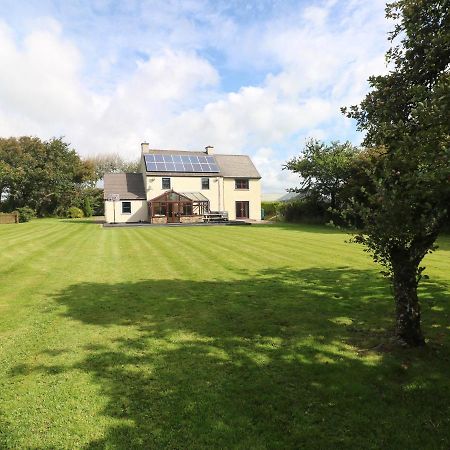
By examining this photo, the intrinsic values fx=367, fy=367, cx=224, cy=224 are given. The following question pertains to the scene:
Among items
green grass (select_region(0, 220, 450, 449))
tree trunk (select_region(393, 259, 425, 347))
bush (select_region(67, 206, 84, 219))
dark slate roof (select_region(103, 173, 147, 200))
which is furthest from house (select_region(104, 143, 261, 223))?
tree trunk (select_region(393, 259, 425, 347))

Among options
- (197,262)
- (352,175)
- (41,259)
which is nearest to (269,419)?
(197,262)

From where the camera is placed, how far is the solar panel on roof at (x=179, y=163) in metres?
45.8

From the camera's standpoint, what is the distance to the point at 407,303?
627 centimetres

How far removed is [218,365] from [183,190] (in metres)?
41.4

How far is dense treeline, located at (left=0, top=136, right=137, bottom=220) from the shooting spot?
182ft

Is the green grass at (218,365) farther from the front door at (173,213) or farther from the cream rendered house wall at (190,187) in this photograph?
the cream rendered house wall at (190,187)

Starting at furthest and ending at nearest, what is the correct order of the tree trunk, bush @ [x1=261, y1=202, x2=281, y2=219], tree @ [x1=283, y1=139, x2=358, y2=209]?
bush @ [x1=261, y1=202, x2=281, y2=219], tree @ [x1=283, y1=139, x2=358, y2=209], the tree trunk

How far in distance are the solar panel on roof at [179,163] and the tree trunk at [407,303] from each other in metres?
41.3

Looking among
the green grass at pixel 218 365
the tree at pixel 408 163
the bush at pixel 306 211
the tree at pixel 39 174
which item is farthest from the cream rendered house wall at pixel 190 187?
the tree at pixel 408 163

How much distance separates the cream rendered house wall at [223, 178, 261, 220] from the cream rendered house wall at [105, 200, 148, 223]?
35.2ft

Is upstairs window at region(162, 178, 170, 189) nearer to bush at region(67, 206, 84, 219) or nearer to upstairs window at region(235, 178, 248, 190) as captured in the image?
upstairs window at region(235, 178, 248, 190)

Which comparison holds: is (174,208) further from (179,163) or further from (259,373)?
(259,373)

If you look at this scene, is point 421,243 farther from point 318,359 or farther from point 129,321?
point 129,321

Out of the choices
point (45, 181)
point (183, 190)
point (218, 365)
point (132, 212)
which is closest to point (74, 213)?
point (45, 181)
